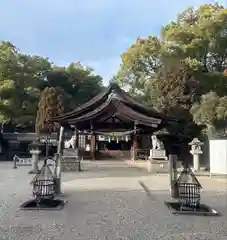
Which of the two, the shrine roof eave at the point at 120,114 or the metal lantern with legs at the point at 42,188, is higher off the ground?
the shrine roof eave at the point at 120,114

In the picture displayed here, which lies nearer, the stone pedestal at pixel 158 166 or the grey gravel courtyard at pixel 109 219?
the grey gravel courtyard at pixel 109 219

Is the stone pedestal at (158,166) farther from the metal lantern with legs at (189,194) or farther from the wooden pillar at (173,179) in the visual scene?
the metal lantern with legs at (189,194)

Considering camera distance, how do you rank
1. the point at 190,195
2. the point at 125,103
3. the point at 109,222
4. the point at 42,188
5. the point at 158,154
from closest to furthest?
the point at 109,222 < the point at 190,195 < the point at 42,188 < the point at 158,154 < the point at 125,103

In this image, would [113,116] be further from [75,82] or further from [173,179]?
[75,82]

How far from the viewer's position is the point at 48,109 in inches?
1284

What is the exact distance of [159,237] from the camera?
5004mm

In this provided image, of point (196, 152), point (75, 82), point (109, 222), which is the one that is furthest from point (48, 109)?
point (109, 222)

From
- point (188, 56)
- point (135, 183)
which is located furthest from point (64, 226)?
point (188, 56)

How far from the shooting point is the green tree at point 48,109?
32.6 metres

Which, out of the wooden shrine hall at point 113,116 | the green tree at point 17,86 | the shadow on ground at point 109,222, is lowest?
the shadow on ground at point 109,222

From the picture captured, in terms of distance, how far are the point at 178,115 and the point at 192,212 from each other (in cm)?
2060

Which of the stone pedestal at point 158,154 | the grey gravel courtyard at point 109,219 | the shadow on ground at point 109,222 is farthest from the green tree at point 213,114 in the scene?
the shadow on ground at point 109,222

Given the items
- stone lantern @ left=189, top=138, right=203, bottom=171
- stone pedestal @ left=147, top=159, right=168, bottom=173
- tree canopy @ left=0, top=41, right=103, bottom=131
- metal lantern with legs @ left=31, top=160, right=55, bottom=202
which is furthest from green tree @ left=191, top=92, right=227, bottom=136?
tree canopy @ left=0, top=41, right=103, bottom=131

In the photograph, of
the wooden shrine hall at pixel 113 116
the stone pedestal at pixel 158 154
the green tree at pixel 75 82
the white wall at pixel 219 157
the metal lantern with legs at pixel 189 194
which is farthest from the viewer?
the green tree at pixel 75 82
